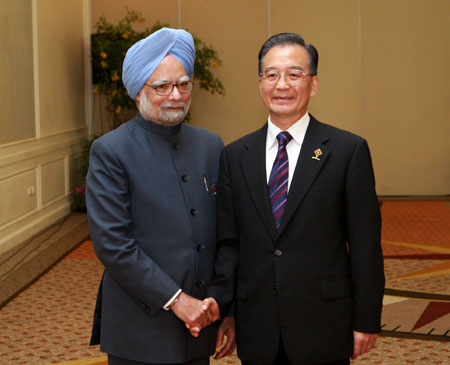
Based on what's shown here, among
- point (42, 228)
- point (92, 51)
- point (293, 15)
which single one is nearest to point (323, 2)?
point (293, 15)

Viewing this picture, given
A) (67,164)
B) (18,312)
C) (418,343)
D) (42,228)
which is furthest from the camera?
(67,164)

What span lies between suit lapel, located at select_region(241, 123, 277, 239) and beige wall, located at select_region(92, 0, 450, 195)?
7.25 meters

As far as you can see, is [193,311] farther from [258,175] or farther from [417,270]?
[417,270]

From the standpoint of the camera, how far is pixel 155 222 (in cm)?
195

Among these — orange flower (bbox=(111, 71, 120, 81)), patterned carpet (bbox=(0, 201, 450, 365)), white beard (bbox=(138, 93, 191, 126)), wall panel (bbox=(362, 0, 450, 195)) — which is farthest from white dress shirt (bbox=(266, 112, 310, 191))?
wall panel (bbox=(362, 0, 450, 195))

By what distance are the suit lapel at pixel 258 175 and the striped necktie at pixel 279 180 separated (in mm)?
24

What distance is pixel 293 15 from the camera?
908 cm

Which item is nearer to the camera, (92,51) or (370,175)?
(370,175)

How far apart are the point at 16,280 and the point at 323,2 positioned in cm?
582

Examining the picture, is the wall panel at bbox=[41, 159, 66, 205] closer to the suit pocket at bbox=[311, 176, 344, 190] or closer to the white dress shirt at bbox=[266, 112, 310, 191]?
the white dress shirt at bbox=[266, 112, 310, 191]

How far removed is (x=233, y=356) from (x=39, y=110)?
433cm

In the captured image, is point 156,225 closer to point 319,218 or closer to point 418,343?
point 319,218

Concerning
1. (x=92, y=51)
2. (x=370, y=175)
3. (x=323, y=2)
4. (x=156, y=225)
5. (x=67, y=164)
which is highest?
(x=323, y=2)

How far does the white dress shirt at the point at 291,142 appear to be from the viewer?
1.98 meters
